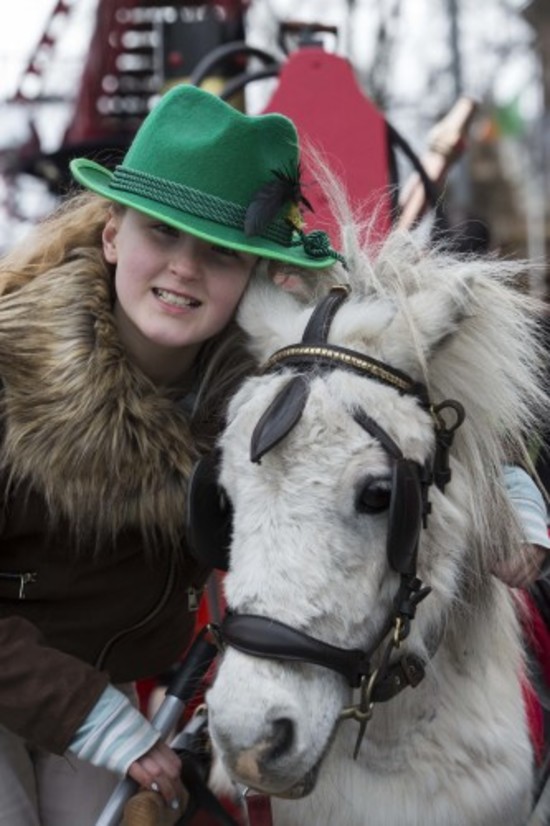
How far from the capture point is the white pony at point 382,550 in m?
1.55

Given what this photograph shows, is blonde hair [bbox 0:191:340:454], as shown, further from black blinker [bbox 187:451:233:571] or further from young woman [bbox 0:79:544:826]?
black blinker [bbox 187:451:233:571]

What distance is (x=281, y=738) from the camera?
4.94 ft

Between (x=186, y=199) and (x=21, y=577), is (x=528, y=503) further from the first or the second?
(x=21, y=577)

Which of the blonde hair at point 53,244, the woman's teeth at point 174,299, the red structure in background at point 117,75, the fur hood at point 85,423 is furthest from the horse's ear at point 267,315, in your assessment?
the red structure in background at point 117,75

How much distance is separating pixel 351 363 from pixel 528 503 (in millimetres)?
556

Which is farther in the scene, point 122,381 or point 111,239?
point 111,239

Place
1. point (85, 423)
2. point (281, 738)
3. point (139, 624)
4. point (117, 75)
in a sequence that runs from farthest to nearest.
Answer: point (117, 75), point (139, 624), point (85, 423), point (281, 738)

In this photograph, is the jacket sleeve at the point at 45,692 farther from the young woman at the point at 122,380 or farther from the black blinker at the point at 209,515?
the black blinker at the point at 209,515

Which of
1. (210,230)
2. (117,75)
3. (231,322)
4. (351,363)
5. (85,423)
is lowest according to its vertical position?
(117,75)

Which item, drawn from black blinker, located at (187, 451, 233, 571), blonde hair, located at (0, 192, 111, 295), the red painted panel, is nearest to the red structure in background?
A: the red painted panel

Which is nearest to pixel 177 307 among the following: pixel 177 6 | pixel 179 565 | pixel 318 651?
pixel 179 565

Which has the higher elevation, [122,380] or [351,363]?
[351,363]

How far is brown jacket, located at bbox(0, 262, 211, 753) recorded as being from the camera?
1.88m

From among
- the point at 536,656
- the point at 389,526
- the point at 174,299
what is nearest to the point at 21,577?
the point at 174,299
